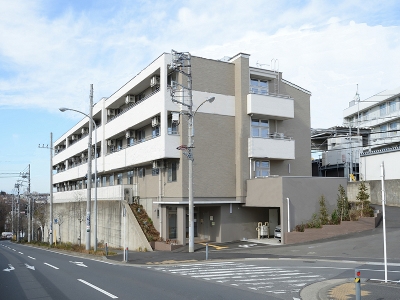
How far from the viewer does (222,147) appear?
2956cm

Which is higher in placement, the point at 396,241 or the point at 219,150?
the point at 219,150

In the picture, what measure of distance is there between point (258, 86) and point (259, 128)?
3.41 meters

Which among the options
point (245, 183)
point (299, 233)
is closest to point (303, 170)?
point (245, 183)

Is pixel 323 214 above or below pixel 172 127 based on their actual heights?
below

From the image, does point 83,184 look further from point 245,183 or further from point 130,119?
point 245,183

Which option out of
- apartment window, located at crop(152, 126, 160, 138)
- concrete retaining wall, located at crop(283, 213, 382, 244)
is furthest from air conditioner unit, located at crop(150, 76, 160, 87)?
concrete retaining wall, located at crop(283, 213, 382, 244)

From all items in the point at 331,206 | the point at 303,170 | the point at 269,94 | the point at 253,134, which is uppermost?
the point at 269,94

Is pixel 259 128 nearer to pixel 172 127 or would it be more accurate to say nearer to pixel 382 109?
pixel 172 127

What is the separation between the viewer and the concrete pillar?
90.4ft

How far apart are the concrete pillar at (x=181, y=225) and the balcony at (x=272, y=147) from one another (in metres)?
6.20

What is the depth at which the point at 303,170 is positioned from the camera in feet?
109

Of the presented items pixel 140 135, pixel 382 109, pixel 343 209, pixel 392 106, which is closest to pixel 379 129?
pixel 382 109

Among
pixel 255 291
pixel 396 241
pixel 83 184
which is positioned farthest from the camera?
pixel 83 184

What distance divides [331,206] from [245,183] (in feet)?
19.6
